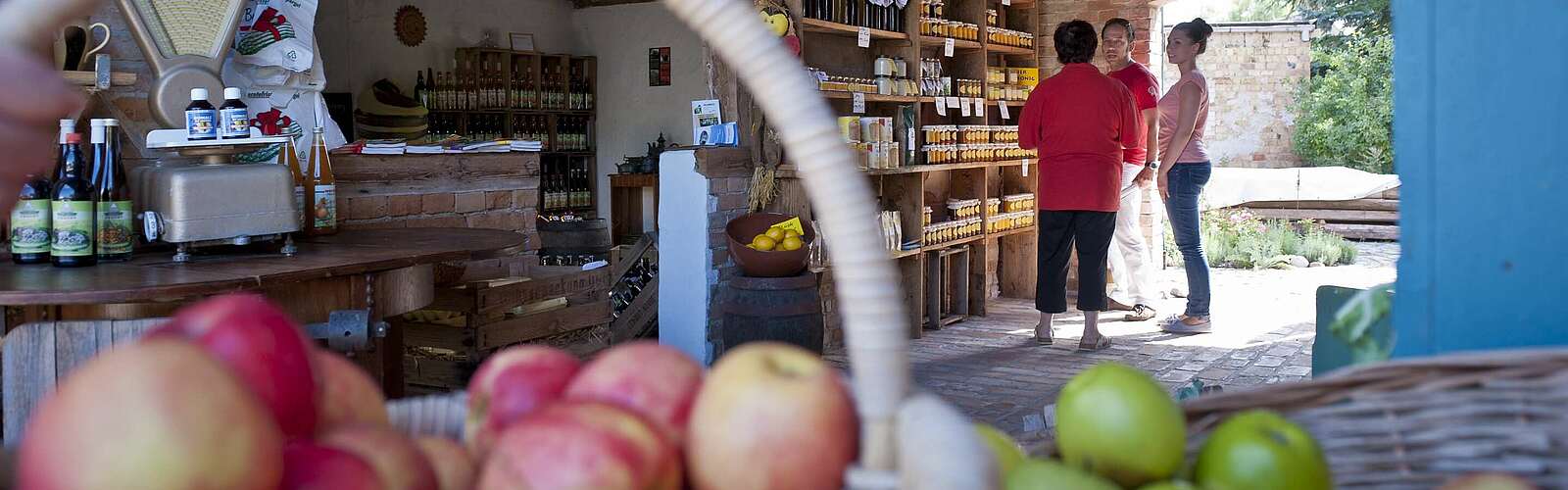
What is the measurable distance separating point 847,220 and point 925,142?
18.8 feet

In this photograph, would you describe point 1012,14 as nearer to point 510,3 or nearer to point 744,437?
point 510,3

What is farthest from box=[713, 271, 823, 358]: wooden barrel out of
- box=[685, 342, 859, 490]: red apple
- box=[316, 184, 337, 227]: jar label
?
box=[685, 342, 859, 490]: red apple

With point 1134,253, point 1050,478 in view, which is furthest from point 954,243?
point 1050,478

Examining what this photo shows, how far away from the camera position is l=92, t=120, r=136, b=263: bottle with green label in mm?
2750

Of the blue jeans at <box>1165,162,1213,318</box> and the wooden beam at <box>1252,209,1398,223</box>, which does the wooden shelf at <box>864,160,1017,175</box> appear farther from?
the wooden beam at <box>1252,209,1398,223</box>

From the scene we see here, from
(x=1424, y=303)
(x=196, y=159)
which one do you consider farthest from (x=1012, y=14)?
(x=1424, y=303)

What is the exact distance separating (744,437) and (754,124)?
4.54m

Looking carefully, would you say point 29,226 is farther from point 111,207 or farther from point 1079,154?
point 1079,154

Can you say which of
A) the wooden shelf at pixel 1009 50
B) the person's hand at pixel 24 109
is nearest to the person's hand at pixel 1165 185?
the wooden shelf at pixel 1009 50

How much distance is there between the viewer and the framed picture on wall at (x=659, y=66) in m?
10.1

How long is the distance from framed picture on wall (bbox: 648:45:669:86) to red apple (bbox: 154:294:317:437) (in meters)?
9.32

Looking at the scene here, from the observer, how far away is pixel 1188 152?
19.3 ft

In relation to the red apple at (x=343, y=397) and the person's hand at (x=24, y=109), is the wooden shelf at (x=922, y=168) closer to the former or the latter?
the red apple at (x=343, y=397)

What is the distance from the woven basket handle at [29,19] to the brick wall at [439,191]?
302 cm
